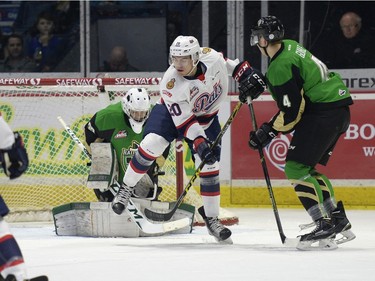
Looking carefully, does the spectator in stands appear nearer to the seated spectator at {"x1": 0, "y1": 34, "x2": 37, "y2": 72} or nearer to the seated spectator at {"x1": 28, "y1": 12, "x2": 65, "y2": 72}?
the seated spectator at {"x1": 0, "y1": 34, "x2": 37, "y2": 72}

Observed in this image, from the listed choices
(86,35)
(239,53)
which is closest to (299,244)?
(239,53)

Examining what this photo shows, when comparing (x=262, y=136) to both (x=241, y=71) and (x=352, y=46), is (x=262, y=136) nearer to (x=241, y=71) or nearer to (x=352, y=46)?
(x=241, y=71)

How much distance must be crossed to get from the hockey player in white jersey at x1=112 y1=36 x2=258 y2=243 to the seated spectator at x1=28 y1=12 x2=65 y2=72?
2922mm

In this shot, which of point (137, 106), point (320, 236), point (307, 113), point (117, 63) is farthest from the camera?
point (117, 63)

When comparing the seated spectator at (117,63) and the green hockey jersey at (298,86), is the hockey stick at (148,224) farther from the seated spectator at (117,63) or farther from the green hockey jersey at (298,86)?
the seated spectator at (117,63)

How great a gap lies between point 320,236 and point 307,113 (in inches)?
23.4

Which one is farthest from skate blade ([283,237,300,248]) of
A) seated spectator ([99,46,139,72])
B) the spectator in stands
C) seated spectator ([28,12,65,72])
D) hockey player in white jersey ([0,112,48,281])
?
the spectator in stands

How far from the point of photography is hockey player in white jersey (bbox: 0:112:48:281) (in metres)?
4.21

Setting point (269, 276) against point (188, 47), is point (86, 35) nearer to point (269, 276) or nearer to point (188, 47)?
point (188, 47)

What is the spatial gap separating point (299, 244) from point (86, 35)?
12.2 ft

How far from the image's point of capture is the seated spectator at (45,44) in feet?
30.7

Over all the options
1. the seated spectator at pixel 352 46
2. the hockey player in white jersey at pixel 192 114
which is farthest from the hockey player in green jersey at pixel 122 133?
the seated spectator at pixel 352 46

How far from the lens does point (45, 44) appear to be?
9.40m

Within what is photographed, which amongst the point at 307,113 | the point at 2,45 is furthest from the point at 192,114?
the point at 2,45
